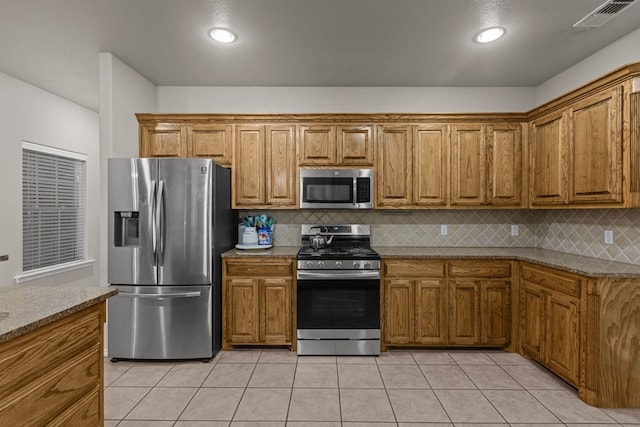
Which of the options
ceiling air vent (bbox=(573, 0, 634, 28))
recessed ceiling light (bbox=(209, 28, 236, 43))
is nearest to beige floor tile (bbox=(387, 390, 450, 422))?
ceiling air vent (bbox=(573, 0, 634, 28))

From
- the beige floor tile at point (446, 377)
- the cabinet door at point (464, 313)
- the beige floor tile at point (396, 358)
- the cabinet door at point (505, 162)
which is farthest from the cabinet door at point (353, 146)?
the beige floor tile at point (446, 377)

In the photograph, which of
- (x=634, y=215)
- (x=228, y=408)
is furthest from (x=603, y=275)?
(x=228, y=408)

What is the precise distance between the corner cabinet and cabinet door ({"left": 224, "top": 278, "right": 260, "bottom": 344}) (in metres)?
0.84

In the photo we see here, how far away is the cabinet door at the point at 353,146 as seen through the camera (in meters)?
3.44

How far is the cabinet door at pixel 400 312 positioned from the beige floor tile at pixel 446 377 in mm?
336

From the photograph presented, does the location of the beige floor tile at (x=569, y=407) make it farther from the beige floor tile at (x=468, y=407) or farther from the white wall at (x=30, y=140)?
the white wall at (x=30, y=140)

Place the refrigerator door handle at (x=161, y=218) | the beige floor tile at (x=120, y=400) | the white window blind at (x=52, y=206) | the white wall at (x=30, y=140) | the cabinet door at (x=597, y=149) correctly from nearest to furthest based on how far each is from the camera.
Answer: the beige floor tile at (x=120, y=400)
the cabinet door at (x=597, y=149)
the refrigerator door handle at (x=161, y=218)
the white wall at (x=30, y=140)
the white window blind at (x=52, y=206)

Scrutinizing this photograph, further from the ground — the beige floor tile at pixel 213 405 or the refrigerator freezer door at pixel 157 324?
the refrigerator freezer door at pixel 157 324

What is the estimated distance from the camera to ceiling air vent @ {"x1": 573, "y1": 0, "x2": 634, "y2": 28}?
7.09 feet

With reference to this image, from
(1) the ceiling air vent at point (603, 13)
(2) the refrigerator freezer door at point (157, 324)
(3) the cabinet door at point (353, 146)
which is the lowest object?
(2) the refrigerator freezer door at point (157, 324)

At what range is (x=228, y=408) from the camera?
2262 mm

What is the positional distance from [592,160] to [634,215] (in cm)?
54

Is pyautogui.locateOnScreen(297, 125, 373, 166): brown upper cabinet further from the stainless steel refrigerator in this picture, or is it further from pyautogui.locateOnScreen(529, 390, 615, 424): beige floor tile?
pyautogui.locateOnScreen(529, 390, 615, 424): beige floor tile

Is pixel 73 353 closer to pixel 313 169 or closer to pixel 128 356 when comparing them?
pixel 128 356
